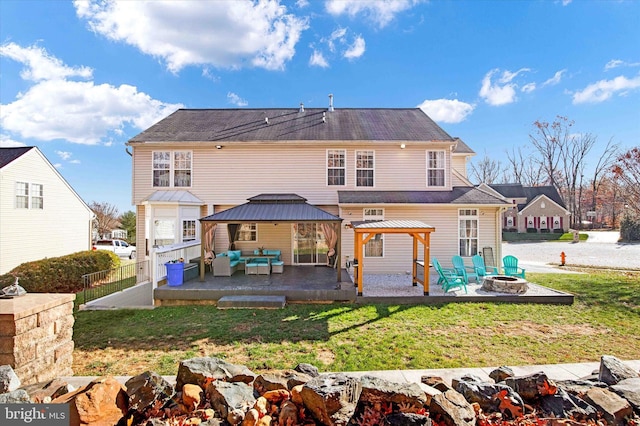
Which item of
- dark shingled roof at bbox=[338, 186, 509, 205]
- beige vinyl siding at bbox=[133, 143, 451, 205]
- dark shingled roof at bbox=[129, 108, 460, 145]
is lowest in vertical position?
dark shingled roof at bbox=[338, 186, 509, 205]

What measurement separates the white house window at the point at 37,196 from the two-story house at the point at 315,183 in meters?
6.62

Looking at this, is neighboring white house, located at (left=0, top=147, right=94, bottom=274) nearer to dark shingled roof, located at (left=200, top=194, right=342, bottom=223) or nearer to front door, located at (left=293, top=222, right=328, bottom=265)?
dark shingled roof, located at (left=200, top=194, right=342, bottom=223)

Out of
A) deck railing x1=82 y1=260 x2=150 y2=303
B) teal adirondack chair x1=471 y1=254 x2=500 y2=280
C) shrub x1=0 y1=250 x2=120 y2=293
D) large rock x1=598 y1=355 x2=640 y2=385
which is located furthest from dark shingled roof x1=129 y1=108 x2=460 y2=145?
large rock x1=598 y1=355 x2=640 y2=385

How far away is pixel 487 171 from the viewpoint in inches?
1868

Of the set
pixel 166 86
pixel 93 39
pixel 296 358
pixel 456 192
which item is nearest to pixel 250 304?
pixel 296 358

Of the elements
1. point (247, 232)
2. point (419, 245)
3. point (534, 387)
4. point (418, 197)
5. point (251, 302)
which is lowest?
point (251, 302)

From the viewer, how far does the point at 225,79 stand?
17797 millimetres

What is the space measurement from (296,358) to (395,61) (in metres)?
15.9

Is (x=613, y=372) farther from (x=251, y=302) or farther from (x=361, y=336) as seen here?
(x=251, y=302)

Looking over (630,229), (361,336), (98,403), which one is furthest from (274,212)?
(630,229)

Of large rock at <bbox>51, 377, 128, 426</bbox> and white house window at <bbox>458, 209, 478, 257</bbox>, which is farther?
white house window at <bbox>458, 209, 478, 257</bbox>

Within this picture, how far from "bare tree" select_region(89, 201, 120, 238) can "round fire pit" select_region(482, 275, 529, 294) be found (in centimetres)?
3593

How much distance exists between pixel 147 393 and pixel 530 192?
48745 millimetres

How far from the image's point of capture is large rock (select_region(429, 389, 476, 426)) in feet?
8.02
